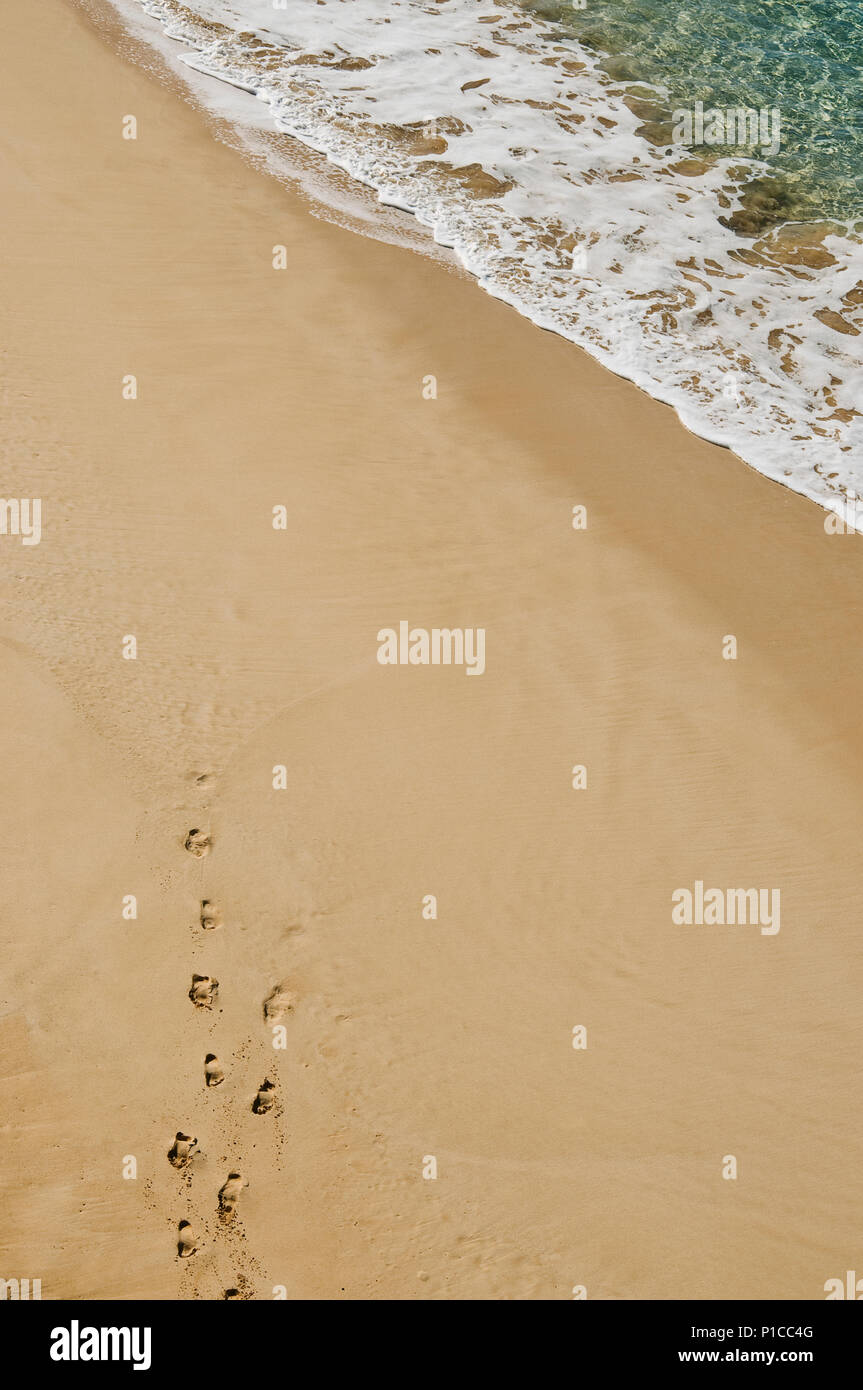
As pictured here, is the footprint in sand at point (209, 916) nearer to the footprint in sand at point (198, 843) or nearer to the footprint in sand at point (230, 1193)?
the footprint in sand at point (198, 843)

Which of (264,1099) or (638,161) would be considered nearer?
(264,1099)

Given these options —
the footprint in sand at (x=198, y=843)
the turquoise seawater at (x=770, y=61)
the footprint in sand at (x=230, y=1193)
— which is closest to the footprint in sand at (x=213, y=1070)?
the footprint in sand at (x=230, y=1193)

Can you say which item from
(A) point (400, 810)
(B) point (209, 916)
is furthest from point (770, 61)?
(B) point (209, 916)

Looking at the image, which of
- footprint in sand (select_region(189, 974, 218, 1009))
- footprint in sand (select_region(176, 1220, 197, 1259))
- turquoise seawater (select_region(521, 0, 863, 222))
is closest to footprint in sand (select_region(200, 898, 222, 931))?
footprint in sand (select_region(189, 974, 218, 1009))

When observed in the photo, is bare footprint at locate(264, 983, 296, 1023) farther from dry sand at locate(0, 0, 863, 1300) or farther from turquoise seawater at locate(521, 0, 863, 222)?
turquoise seawater at locate(521, 0, 863, 222)

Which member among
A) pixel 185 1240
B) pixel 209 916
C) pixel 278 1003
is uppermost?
pixel 209 916

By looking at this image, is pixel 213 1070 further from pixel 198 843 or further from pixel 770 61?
pixel 770 61

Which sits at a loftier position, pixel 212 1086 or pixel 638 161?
pixel 638 161

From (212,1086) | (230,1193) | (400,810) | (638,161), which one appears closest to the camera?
(230,1193)
